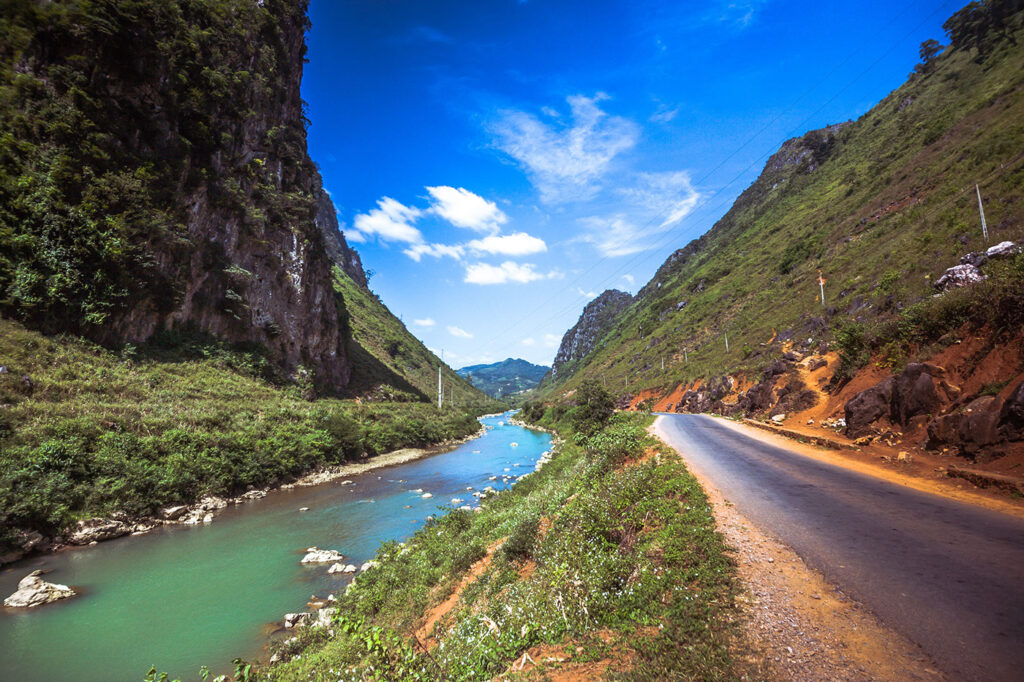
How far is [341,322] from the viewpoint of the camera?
2363 inches

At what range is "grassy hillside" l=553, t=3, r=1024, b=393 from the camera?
17281 millimetres

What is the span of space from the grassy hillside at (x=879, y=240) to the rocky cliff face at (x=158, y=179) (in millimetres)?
44005

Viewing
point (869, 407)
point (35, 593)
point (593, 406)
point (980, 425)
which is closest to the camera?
point (980, 425)

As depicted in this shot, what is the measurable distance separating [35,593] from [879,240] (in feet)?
183

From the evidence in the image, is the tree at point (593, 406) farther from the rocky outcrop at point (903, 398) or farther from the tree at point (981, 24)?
the tree at point (981, 24)

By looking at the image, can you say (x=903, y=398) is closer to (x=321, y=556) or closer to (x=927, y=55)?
(x=321, y=556)

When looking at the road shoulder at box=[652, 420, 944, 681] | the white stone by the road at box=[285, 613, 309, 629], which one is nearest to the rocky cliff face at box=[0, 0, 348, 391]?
the white stone by the road at box=[285, 613, 309, 629]

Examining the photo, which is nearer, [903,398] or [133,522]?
[903,398]

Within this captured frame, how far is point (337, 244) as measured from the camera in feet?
434

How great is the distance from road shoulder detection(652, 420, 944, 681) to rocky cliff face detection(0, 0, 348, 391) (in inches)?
1443

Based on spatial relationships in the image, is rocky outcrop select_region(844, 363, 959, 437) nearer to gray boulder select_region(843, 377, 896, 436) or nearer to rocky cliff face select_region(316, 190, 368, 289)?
gray boulder select_region(843, 377, 896, 436)

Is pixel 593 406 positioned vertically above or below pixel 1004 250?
below

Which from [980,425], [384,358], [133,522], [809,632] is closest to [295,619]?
[809,632]

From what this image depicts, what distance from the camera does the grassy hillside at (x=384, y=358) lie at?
62.3 meters
